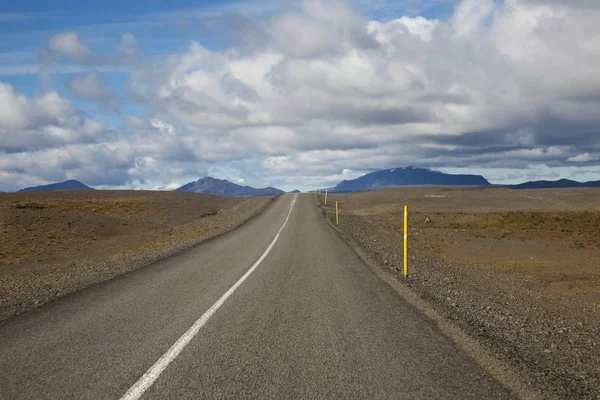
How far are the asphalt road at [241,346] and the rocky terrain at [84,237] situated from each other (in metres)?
2.29

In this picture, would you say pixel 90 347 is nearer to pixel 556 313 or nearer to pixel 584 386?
pixel 584 386

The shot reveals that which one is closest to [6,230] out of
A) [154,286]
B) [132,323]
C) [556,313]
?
[154,286]

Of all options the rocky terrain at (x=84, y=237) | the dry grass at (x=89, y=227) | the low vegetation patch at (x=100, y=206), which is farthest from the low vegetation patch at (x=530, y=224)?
the low vegetation patch at (x=100, y=206)

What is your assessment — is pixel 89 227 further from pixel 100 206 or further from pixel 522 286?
pixel 522 286

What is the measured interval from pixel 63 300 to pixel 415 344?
742 centimetres

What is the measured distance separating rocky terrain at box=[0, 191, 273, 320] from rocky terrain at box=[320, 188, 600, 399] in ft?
27.8

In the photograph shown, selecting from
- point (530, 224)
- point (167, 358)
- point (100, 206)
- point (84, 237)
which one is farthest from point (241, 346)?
point (100, 206)

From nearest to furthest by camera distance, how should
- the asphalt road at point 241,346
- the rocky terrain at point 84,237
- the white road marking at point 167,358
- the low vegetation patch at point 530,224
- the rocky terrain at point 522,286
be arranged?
the white road marking at point 167,358 → the asphalt road at point 241,346 → the rocky terrain at point 522,286 → the rocky terrain at point 84,237 → the low vegetation patch at point 530,224

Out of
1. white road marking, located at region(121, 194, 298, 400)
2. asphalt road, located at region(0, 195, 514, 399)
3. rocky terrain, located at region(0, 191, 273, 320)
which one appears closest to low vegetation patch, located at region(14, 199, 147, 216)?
rocky terrain, located at region(0, 191, 273, 320)

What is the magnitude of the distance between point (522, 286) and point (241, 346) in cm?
1206

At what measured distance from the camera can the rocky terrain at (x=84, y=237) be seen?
1446cm

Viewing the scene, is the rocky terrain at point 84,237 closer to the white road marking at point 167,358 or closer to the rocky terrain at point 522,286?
the white road marking at point 167,358

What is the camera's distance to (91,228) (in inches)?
1699

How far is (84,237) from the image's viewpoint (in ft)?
130
